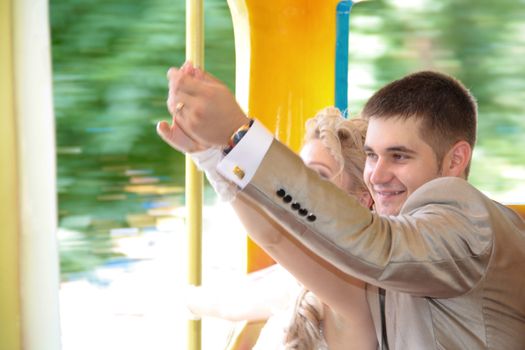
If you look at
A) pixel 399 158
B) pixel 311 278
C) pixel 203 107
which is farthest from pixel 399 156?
pixel 203 107

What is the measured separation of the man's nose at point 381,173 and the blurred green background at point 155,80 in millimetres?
790

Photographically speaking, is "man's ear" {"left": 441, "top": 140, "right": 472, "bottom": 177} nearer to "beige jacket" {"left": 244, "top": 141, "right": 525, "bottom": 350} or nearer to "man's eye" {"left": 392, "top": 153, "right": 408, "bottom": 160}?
"man's eye" {"left": 392, "top": 153, "right": 408, "bottom": 160}

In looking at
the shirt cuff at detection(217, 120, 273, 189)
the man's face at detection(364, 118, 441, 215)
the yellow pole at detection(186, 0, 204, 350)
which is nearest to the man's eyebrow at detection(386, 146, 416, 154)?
the man's face at detection(364, 118, 441, 215)

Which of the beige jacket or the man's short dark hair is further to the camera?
the man's short dark hair

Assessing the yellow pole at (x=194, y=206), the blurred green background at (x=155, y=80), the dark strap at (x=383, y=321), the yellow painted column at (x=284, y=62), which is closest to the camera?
the dark strap at (x=383, y=321)

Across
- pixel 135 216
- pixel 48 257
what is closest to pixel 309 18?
pixel 135 216

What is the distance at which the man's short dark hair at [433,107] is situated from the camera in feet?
3.93

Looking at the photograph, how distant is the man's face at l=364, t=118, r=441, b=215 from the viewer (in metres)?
1.20

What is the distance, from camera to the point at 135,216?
1998mm

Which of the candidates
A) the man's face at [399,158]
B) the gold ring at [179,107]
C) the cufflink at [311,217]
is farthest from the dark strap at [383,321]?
the gold ring at [179,107]

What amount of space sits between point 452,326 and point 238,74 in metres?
1.19

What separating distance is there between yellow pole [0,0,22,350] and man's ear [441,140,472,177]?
665mm

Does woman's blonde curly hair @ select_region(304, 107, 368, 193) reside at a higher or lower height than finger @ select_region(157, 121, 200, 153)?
lower

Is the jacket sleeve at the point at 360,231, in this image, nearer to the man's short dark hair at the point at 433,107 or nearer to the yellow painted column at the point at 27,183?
the man's short dark hair at the point at 433,107
